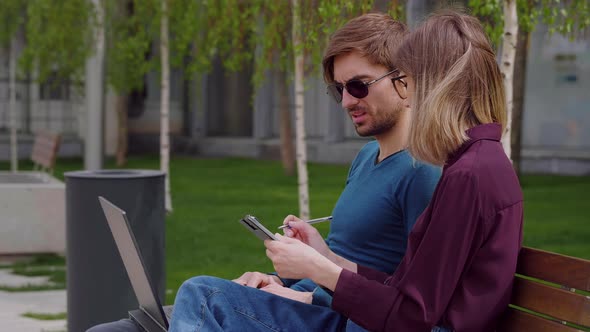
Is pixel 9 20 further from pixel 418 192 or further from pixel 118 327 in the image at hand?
pixel 418 192

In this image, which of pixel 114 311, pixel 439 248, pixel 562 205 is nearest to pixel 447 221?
pixel 439 248

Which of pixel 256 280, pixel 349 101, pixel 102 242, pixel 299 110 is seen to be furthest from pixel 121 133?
pixel 349 101

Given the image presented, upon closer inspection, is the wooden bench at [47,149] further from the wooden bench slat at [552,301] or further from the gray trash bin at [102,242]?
the wooden bench slat at [552,301]

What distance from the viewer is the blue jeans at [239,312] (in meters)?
2.81

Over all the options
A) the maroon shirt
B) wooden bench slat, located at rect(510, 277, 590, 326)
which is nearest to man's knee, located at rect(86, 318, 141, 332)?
the maroon shirt

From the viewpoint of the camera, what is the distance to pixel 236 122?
28.8m

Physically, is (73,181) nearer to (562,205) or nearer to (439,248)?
(439,248)

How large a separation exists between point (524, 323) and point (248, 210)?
36.1 ft

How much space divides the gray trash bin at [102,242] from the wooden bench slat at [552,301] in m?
3.19

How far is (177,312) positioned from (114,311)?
3029 millimetres

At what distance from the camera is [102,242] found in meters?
5.71

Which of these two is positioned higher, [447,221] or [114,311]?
[447,221]

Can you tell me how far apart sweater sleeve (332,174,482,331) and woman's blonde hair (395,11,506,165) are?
125 millimetres

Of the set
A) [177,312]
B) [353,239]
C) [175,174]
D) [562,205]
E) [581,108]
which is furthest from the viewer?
[175,174]
